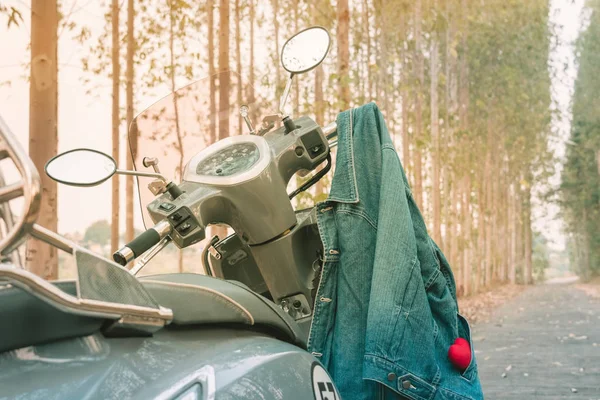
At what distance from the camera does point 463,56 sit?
774 inches

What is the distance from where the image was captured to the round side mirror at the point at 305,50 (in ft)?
6.14

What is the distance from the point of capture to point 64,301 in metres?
0.67

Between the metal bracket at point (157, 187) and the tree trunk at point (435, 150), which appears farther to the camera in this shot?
the tree trunk at point (435, 150)

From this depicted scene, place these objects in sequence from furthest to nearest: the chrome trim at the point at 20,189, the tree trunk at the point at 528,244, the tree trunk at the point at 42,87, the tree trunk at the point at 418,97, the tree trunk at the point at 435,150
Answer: the tree trunk at the point at 528,244 → the tree trunk at the point at 435,150 → the tree trunk at the point at 418,97 → the tree trunk at the point at 42,87 → the chrome trim at the point at 20,189

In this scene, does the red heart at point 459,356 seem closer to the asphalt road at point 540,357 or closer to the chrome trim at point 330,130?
the chrome trim at point 330,130

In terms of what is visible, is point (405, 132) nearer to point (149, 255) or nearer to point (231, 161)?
point (231, 161)

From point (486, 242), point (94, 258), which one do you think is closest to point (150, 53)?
point (94, 258)

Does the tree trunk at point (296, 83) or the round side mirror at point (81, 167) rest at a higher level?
the tree trunk at point (296, 83)

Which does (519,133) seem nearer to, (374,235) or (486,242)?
(486,242)

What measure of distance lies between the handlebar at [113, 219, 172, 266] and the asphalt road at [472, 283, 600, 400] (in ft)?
12.7

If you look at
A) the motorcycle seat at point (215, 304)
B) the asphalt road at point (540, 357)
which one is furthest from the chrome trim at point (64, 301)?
the asphalt road at point (540, 357)

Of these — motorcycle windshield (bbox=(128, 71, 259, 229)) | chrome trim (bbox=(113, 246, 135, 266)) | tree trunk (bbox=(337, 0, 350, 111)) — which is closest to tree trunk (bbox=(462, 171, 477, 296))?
tree trunk (bbox=(337, 0, 350, 111))

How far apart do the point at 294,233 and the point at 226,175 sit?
0.70 ft

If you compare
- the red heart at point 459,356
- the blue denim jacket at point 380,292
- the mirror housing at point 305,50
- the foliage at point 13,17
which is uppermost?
the foliage at point 13,17
